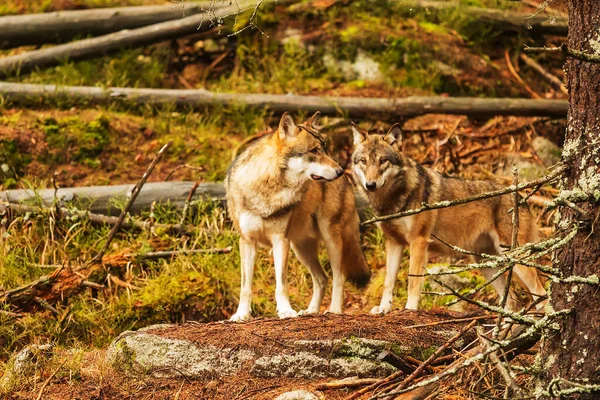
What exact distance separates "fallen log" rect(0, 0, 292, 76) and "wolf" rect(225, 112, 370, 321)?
4.46 metres

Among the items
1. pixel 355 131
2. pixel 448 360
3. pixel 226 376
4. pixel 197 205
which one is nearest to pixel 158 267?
pixel 197 205

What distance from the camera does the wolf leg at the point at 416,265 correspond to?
7465 millimetres

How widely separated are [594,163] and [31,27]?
9625mm

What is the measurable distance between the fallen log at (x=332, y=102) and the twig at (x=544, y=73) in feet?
5.09

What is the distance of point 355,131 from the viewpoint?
795 cm

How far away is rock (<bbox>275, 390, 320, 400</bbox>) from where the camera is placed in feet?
16.8

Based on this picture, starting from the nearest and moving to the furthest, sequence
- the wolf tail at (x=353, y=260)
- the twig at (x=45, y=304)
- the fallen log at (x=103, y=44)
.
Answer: the twig at (x=45, y=304) → the wolf tail at (x=353, y=260) → the fallen log at (x=103, y=44)

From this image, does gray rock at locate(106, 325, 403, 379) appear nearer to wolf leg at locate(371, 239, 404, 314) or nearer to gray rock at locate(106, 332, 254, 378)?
gray rock at locate(106, 332, 254, 378)

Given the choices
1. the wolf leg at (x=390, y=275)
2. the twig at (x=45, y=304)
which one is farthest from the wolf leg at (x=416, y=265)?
the twig at (x=45, y=304)

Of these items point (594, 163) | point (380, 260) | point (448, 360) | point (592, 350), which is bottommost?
point (380, 260)

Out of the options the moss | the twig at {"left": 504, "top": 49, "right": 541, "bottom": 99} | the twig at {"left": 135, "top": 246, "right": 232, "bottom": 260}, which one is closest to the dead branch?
the twig at {"left": 135, "top": 246, "right": 232, "bottom": 260}

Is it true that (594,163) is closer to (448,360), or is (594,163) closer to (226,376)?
(448,360)

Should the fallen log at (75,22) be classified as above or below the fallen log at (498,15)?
below

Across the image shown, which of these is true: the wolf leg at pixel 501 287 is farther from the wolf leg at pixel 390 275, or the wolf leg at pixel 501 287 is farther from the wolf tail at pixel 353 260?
the wolf tail at pixel 353 260
